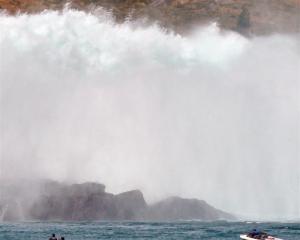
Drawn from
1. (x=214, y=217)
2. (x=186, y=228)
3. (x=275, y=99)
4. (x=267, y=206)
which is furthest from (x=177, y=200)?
(x=275, y=99)

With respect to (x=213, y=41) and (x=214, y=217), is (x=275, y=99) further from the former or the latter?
(x=214, y=217)

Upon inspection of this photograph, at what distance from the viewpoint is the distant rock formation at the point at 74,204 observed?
13400 cm

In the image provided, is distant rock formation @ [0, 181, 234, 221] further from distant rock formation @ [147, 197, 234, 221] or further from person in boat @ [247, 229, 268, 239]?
person in boat @ [247, 229, 268, 239]

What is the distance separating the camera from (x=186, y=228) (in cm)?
12500

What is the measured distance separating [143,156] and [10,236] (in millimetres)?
43732

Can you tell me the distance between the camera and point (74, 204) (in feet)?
442

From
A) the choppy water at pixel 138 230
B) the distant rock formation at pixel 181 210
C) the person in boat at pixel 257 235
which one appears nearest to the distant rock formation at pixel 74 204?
the distant rock formation at pixel 181 210

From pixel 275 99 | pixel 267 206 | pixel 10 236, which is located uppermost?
pixel 275 99

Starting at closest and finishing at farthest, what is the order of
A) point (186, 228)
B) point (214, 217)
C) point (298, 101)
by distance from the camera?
point (186, 228) < point (214, 217) < point (298, 101)

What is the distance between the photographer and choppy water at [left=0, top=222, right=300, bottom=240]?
384 feet

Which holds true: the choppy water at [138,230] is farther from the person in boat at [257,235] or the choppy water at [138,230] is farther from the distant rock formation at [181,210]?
the distant rock formation at [181,210]

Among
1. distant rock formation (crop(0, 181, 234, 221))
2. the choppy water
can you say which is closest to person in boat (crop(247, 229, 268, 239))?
the choppy water

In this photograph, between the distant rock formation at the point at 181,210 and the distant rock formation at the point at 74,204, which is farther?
the distant rock formation at the point at 181,210

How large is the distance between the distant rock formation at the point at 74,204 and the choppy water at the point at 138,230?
4.16m
